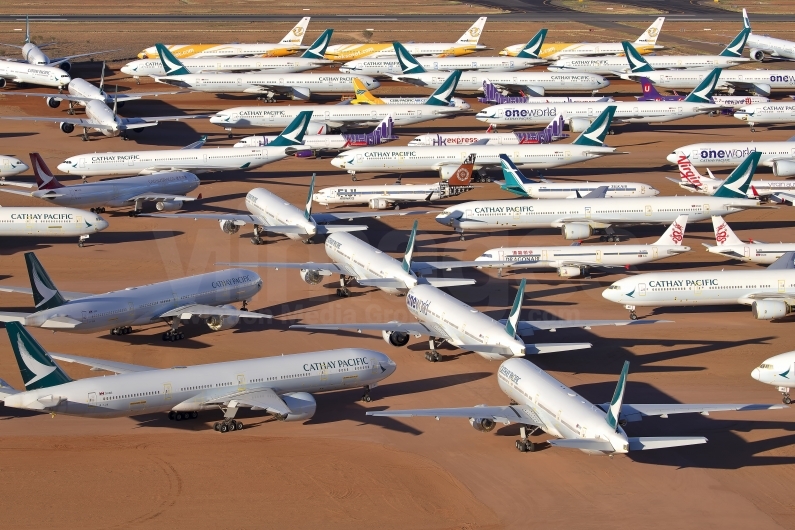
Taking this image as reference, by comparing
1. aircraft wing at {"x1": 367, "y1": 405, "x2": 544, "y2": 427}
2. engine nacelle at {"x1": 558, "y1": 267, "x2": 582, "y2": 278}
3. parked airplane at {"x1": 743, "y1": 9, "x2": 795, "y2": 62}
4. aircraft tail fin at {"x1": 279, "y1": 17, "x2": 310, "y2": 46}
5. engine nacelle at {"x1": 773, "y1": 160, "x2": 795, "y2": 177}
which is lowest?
aircraft wing at {"x1": 367, "y1": 405, "x2": 544, "y2": 427}

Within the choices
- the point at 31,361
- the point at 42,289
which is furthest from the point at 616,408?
the point at 42,289

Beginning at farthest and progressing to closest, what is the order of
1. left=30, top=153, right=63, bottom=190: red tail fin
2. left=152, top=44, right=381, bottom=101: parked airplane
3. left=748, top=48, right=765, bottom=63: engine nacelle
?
left=748, top=48, right=765, bottom=63: engine nacelle < left=152, top=44, right=381, bottom=101: parked airplane < left=30, top=153, right=63, bottom=190: red tail fin

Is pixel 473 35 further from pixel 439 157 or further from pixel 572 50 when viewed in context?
pixel 439 157

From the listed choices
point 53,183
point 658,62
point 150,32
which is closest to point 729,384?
point 53,183

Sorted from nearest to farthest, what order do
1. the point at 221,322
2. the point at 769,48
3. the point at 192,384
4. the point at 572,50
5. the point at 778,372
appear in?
the point at 192,384 < the point at 778,372 < the point at 221,322 < the point at 572,50 < the point at 769,48

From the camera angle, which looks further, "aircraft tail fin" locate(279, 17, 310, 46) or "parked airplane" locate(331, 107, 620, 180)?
"aircraft tail fin" locate(279, 17, 310, 46)

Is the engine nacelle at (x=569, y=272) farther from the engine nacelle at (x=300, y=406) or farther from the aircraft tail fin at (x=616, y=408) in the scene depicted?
the aircraft tail fin at (x=616, y=408)

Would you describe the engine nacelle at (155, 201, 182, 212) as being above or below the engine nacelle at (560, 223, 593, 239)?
below

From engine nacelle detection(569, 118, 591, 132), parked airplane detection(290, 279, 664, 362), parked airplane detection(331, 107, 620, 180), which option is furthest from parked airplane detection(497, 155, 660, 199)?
parked airplane detection(290, 279, 664, 362)

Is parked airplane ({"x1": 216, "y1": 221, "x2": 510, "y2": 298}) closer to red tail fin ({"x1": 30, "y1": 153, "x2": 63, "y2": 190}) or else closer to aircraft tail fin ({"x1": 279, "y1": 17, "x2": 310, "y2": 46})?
red tail fin ({"x1": 30, "y1": 153, "x2": 63, "y2": 190})
